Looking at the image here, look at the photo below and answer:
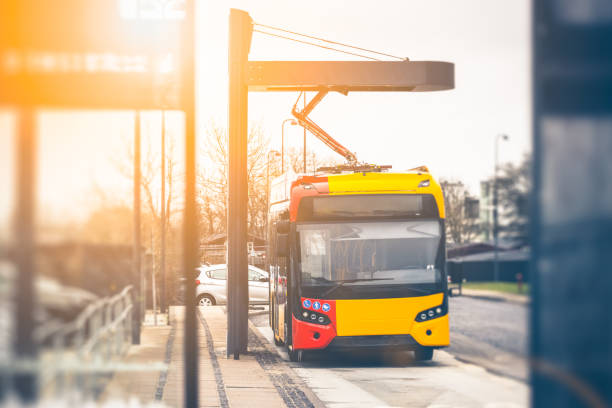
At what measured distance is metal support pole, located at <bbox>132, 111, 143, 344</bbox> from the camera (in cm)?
368

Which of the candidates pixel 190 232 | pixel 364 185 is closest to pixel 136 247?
pixel 190 232

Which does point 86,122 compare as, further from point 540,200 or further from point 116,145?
point 540,200

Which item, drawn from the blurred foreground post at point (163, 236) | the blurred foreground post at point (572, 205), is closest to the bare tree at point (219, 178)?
the blurred foreground post at point (163, 236)

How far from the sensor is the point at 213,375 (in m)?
12.5

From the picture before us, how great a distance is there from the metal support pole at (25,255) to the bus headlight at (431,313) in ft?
36.7

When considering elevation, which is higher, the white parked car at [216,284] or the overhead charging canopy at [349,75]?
the overhead charging canopy at [349,75]

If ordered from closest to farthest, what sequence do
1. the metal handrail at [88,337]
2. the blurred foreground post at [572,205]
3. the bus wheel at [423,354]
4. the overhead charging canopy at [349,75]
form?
the metal handrail at [88,337], the blurred foreground post at [572,205], the bus wheel at [423,354], the overhead charging canopy at [349,75]

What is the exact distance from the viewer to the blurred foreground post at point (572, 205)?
3.02 m

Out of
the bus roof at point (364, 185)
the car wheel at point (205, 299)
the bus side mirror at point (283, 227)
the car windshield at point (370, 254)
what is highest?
the bus roof at point (364, 185)

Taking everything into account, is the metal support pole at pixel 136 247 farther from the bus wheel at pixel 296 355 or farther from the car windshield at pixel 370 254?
the bus wheel at pixel 296 355

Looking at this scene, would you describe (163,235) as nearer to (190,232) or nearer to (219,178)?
(190,232)

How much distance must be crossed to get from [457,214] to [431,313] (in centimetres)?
549

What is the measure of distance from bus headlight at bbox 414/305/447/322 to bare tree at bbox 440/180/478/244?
3.58 ft

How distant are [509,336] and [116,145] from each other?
1721mm
